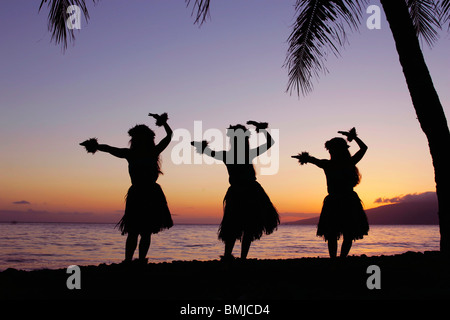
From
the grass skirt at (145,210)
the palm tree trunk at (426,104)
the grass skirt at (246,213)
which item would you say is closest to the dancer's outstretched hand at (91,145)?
the grass skirt at (145,210)

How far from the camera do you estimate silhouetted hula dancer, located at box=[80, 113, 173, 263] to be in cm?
515

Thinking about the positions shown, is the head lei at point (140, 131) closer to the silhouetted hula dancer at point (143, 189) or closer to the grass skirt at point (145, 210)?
the silhouetted hula dancer at point (143, 189)

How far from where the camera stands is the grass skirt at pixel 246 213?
5.29m

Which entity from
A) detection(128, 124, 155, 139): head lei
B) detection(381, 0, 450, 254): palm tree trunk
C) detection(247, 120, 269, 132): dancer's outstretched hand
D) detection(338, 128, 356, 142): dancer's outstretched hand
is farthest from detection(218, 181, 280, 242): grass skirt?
detection(381, 0, 450, 254): palm tree trunk

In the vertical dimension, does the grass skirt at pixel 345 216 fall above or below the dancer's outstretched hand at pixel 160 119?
below

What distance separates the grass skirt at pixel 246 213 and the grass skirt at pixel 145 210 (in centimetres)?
83

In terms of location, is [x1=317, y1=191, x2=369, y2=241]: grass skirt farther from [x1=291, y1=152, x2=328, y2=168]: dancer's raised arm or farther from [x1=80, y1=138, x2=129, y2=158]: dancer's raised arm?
[x1=80, y1=138, x2=129, y2=158]: dancer's raised arm

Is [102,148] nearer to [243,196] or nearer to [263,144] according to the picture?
[243,196]

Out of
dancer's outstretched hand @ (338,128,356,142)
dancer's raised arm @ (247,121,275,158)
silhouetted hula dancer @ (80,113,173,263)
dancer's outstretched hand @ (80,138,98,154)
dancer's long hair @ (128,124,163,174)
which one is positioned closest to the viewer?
dancer's outstretched hand @ (80,138,98,154)

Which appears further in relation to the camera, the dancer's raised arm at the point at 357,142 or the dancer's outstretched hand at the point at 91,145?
the dancer's raised arm at the point at 357,142
